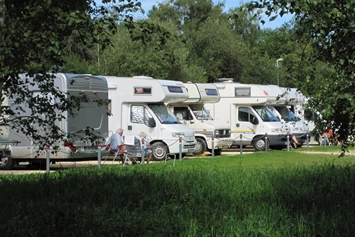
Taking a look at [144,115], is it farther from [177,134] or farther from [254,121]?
[254,121]

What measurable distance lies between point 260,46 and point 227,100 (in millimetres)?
51226

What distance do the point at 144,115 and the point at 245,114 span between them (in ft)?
24.8

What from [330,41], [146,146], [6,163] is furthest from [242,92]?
[330,41]

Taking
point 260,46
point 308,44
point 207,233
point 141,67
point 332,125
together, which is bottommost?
point 207,233

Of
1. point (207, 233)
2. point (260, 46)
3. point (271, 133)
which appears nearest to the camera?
point (207, 233)

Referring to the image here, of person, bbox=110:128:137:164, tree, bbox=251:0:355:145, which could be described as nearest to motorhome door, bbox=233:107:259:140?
person, bbox=110:128:137:164

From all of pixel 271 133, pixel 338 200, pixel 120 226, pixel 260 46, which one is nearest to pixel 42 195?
pixel 120 226

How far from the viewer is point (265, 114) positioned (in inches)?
1164

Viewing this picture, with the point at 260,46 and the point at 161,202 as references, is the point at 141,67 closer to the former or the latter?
the point at 161,202

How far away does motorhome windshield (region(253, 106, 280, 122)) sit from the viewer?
1153 inches

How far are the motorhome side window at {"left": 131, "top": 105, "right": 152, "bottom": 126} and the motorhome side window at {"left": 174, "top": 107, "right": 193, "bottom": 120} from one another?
3010 millimetres

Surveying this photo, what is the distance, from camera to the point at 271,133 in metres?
28.9

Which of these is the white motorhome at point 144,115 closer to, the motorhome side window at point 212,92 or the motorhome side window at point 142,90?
the motorhome side window at point 142,90

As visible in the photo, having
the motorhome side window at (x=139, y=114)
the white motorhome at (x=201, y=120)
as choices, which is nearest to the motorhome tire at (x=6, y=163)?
the motorhome side window at (x=139, y=114)
